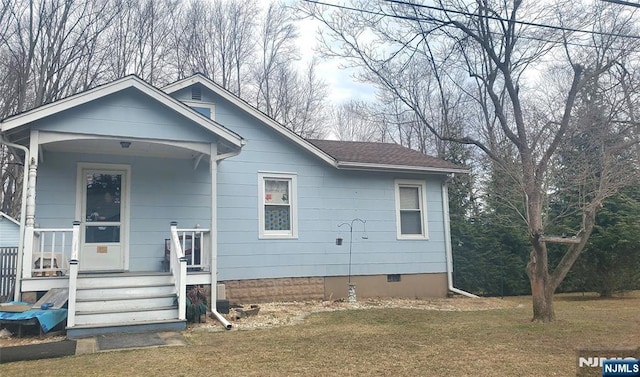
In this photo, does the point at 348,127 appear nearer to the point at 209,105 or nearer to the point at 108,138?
the point at 209,105

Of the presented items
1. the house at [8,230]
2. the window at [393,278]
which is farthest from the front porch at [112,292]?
the house at [8,230]

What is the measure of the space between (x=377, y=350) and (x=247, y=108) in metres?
6.89

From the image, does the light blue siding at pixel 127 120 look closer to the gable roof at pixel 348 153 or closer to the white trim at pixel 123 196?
the white trim at pixel 123 196

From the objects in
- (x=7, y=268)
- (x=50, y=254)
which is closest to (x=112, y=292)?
(x=50, y=254)

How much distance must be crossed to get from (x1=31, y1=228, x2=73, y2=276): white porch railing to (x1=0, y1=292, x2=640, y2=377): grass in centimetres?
285

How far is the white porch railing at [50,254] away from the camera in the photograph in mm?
8133

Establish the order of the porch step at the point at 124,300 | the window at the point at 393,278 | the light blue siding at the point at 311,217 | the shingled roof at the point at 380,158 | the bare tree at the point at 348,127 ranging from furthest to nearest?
the bare tree at the point at 348,127 < the window at the point at 393,278 < the shingled roof at the point at 380,158 < the light blue siding at the point at 311,217 < the porch step at the point at 124,300

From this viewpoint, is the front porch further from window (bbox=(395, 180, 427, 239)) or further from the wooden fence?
window (bbox=(395, 180, 427, 239))

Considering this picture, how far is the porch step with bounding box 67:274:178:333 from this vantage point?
7.50m

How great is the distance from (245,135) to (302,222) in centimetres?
242

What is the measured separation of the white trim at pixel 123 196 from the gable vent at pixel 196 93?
7.28 feet

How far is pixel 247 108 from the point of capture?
1135 cm

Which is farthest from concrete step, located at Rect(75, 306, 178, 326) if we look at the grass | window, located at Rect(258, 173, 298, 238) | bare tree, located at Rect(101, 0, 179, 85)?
bare tree, located at Rect(101, 0, 179, 85)

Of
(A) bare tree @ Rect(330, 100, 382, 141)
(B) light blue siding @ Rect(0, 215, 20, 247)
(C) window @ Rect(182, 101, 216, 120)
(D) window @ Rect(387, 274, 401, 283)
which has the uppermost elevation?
(A) bare tree @ Rect(330, 100, 382, 141)
